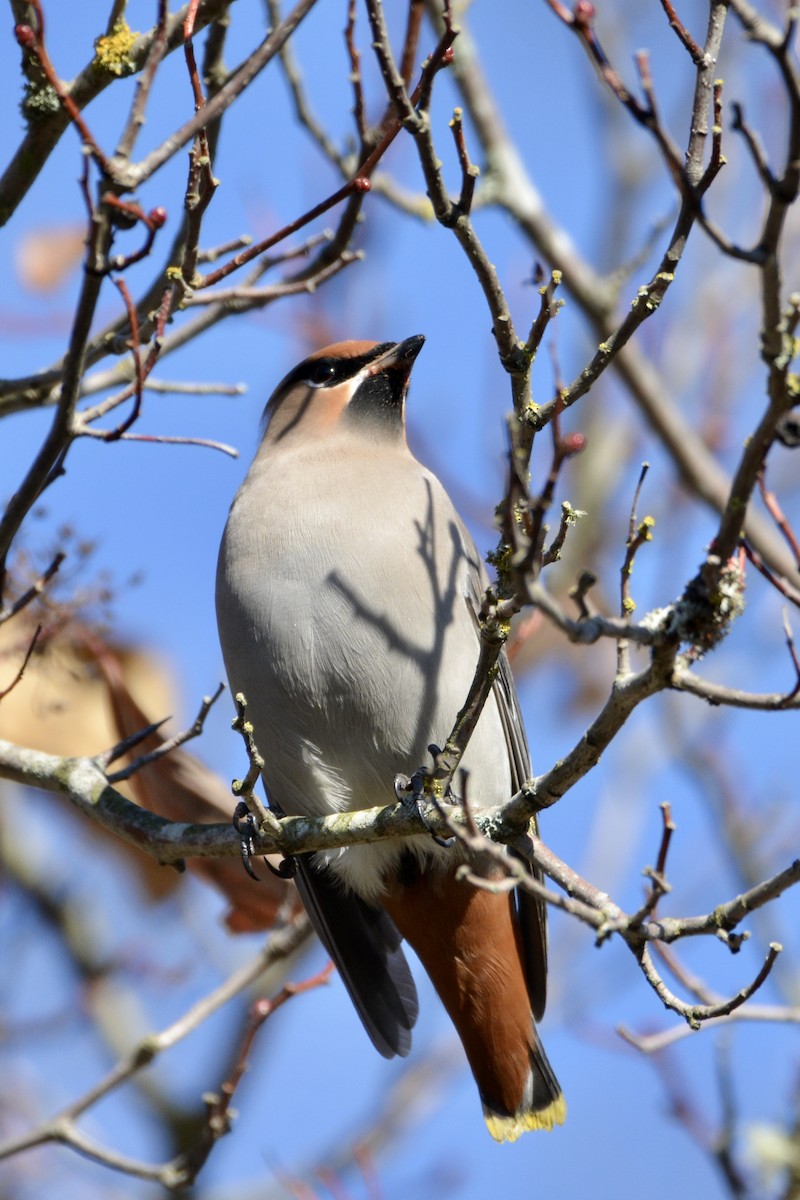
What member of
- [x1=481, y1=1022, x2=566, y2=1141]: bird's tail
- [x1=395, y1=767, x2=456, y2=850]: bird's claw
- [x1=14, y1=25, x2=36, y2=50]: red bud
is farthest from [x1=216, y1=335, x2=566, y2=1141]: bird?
[x1=14, y1=25, x2=36, y2=50]: red bud

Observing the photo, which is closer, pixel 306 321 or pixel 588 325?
pixel 588 325

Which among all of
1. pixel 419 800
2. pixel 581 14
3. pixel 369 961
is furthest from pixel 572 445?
pixel 369 961

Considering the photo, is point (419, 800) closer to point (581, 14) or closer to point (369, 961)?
point (369, 961)

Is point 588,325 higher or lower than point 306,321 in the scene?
lower

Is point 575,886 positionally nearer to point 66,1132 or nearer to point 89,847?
point 66,1132

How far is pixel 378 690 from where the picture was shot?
14.8ft

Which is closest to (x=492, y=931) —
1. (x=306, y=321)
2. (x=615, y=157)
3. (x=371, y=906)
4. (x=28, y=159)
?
(x=371, y=906)

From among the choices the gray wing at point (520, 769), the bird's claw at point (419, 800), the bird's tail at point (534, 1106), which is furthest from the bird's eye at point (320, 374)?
the bird's tail at point (534, 1106)

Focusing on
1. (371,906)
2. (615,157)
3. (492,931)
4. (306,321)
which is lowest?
(492,931)

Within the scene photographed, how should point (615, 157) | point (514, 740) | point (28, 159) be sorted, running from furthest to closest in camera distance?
1. point (615, 157)
2. point (514, 740)
3. point (28, 159)

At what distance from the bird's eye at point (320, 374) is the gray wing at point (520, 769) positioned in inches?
36.4

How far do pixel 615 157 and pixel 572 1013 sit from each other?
705 cm

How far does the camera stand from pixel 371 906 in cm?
537

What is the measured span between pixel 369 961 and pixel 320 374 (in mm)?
2199
